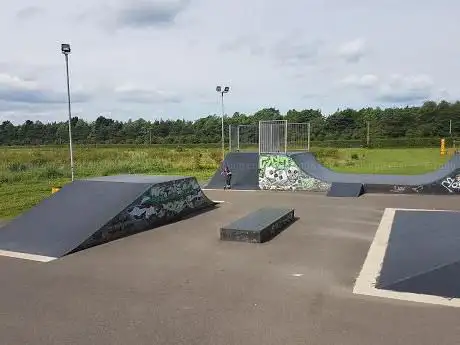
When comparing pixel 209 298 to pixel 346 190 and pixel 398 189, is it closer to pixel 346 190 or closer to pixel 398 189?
pixel 346 190

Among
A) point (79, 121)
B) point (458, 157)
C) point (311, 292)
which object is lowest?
point (311, 292)

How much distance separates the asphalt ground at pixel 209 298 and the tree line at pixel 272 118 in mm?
46295

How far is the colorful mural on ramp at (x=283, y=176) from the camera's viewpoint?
52.2ft

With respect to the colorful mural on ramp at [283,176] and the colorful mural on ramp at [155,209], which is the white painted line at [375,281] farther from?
the colorful mural on ramp at [283,176]

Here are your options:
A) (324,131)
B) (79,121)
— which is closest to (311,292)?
(324,131)

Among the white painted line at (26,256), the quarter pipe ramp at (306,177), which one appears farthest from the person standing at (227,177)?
the white painted line at (26,256)

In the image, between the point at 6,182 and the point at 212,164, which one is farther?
the point at 212,164

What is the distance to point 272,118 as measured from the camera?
76438 mm

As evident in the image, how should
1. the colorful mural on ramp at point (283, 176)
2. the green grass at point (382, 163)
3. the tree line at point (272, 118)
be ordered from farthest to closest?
the tree line at point (272, 118) → the green grass at point (382, 163) → the colorful mural on ramp at point (283, 176)

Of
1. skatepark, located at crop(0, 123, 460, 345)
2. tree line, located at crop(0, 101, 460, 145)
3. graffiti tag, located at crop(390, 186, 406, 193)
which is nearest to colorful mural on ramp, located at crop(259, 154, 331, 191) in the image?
graffiti tag, located at crop(390, 186, 406, 193)

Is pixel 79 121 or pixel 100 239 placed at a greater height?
pixel 79 121

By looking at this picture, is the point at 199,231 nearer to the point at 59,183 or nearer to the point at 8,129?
the point at 59,183

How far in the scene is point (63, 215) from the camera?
8578 mm

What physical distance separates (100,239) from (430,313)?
18.8ft
